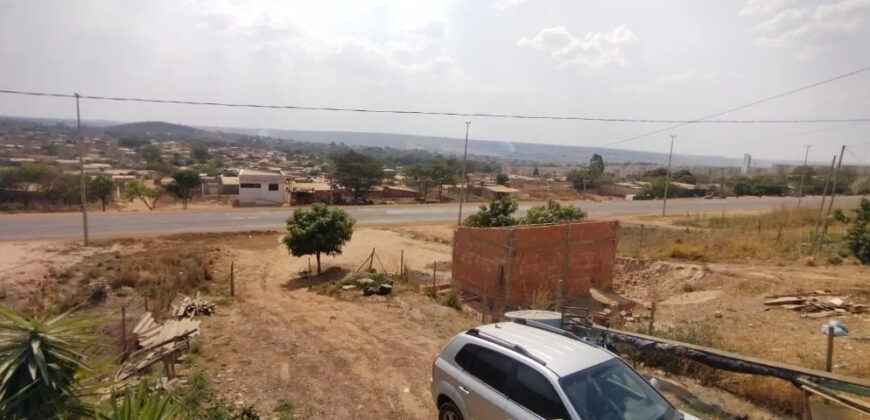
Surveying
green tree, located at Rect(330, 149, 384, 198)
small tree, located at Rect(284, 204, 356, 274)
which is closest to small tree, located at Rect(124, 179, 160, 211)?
green tree, located at Rect(330, 149, 384, 198)

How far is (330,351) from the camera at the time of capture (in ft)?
33.2

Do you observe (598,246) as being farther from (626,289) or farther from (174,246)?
(174,246)

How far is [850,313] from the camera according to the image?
11.6 m

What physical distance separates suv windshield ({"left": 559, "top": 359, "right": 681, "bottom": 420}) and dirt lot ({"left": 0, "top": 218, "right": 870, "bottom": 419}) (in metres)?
2.56

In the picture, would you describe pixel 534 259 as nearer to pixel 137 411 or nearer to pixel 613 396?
pixel 613 396

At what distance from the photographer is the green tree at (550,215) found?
19.5 m

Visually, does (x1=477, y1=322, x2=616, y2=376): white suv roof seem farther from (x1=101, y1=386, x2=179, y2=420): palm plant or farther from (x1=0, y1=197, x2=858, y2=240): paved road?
(x1=0, y1=197, x2=858, y2=240): paved road

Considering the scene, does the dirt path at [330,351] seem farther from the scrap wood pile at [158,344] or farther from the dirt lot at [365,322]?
the scrap wood pile at [158,344]

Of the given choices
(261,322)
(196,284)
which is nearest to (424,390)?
(261,322)

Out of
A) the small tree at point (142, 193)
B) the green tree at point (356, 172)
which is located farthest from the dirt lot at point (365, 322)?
the green tree at point (356, 172)

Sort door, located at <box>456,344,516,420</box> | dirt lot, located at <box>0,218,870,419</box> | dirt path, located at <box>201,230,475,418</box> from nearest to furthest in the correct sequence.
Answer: door, located at <box>456,344,516,420</box> < dirt path, located at <box>201,230,475,418</box> < dirt lot, located at <box>0,218,870,419</box>

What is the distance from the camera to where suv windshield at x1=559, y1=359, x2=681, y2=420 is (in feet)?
15.1

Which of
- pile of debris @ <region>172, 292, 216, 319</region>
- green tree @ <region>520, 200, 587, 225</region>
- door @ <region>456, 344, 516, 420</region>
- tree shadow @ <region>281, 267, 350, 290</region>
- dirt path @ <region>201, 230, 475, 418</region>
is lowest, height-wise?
tree shadow @ <region>281, 267, 350, 290</region>

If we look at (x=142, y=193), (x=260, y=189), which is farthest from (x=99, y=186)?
(x=260, y=189)
